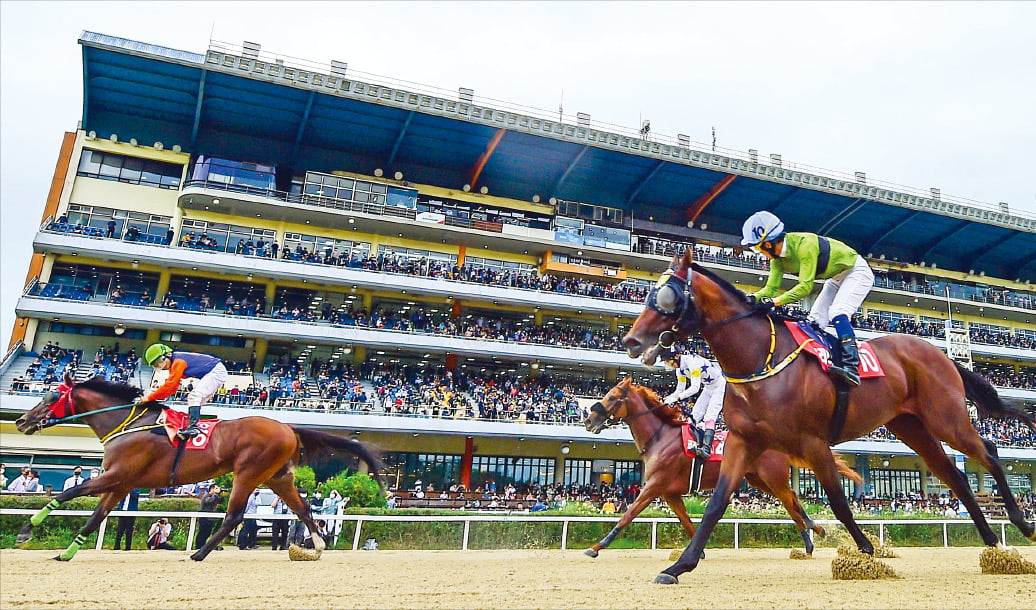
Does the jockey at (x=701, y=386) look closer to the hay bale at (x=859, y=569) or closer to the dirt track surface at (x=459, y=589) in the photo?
the dirt track surface at (x=459, y=589)

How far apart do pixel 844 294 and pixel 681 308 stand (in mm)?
1948

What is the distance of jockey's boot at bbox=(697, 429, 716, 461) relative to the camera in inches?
367

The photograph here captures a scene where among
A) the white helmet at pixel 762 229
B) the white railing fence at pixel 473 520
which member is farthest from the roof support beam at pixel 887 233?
the white helmet at pixel 762 229

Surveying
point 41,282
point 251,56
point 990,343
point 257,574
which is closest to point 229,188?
point 251,56

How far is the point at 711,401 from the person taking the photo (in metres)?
9.94

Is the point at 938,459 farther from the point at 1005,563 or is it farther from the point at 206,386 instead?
the point at 206,386

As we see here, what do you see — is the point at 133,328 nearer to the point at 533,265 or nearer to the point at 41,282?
the point at 41,282

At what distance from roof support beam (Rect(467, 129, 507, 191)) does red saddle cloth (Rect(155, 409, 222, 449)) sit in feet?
80.0

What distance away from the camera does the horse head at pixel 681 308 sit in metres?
5.41

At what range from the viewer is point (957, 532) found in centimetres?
1642

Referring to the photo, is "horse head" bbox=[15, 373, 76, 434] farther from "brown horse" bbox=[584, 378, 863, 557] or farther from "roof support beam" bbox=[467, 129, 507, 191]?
"roof support beam" bbox=[467, 129, 507, 191]

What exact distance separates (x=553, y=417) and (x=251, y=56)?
19.7 metres

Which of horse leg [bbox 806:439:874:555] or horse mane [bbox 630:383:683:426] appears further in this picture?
horse mane [bbox 630:383:683:426]

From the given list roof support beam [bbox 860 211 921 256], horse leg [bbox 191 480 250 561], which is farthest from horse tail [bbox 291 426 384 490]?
roof support beam [bbox 860 211 921 256]
